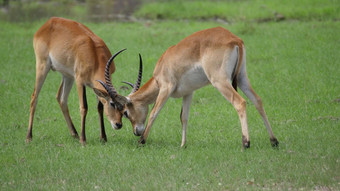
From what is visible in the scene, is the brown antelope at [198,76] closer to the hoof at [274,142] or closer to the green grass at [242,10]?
the hoof at [274,142]

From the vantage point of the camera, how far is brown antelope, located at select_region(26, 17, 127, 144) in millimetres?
7203

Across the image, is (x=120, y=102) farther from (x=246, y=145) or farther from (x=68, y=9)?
(x=68, y=9)

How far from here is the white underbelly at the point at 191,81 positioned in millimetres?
6574

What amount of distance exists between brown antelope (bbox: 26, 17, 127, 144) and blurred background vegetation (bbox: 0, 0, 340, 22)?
7841 millimetres

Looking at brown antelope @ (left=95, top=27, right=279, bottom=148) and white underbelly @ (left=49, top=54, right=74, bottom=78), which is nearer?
brown antelope @ (left=95, top=27, right=279, bottom=148)

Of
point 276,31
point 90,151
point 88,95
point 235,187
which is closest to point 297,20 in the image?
point 276,31

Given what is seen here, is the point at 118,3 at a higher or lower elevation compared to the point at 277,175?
lower

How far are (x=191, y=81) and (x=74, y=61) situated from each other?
179cm

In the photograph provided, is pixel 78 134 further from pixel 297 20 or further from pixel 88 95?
pixel 297 20

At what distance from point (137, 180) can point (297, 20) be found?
10.3 meters

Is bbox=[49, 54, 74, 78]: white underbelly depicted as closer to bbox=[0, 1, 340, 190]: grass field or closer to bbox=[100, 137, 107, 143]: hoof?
bbox=[0, 1, 340, 190]: grass field

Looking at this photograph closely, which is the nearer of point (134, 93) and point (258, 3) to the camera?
point (134, 93)

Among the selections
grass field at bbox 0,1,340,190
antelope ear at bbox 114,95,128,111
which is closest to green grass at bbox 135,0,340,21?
grass field at bbox 0,1,340,190

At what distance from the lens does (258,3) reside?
16.5 m
